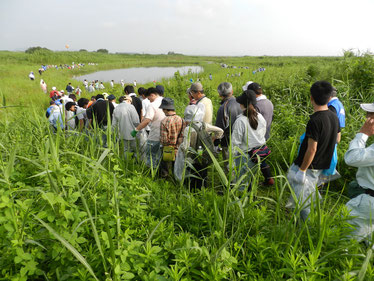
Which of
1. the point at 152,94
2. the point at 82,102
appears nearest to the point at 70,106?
the point at 82,102

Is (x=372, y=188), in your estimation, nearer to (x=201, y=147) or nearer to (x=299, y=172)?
(x=299, y=172)

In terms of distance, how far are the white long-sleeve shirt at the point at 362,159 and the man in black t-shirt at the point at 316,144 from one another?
0.26 meters

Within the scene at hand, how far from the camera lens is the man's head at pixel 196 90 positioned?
3305 millimetres

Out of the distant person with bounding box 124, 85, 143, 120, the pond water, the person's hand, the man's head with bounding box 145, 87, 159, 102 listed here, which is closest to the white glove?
the person's hand

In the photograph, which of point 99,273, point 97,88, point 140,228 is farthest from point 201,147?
point 97,88

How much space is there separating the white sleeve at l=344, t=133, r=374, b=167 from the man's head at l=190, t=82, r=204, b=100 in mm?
2159

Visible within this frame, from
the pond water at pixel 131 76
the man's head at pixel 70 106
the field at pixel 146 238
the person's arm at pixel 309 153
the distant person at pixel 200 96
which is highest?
the pond water at pixel 131 76

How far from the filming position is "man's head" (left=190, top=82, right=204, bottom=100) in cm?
330

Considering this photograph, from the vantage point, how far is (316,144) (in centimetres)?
186

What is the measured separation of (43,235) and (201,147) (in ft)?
6.00

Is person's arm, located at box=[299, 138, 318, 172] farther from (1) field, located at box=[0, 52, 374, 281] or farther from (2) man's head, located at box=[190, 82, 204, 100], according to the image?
(2) man's head, located at box=[190, 82, 204, 100]

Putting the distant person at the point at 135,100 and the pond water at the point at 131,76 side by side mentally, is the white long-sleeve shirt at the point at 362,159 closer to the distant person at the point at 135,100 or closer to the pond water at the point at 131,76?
the distant person at the point at 135,100

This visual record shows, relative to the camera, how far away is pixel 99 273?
114 centimetres

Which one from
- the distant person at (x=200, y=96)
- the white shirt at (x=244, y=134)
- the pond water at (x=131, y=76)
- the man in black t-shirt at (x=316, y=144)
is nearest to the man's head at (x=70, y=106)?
the distant person at (x=200, y=96)
